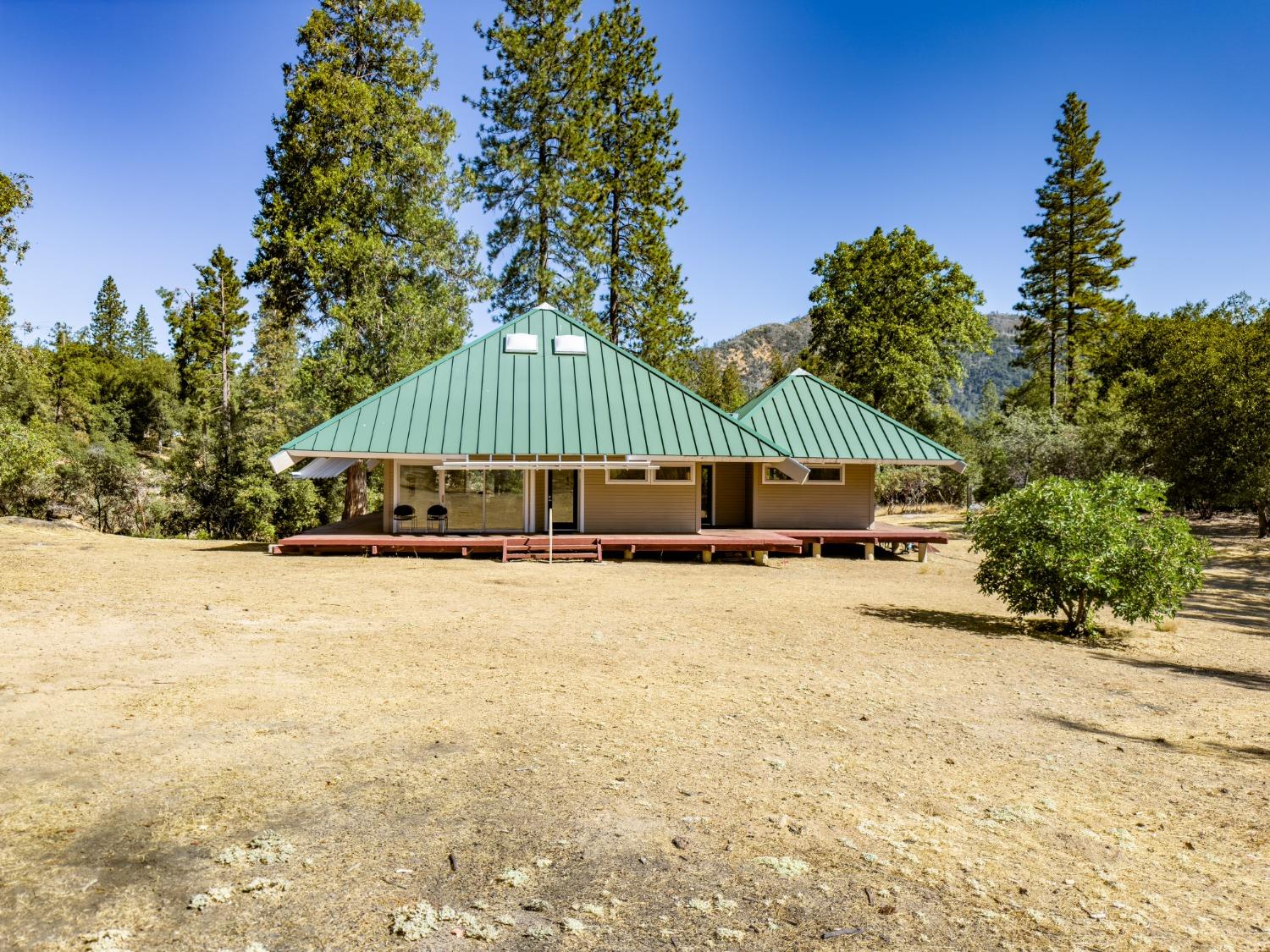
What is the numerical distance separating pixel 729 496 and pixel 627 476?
4074mm

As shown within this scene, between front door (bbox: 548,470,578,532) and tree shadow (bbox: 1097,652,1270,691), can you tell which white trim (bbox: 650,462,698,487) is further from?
tree shadow (bbox: 1097,652,1270,691)

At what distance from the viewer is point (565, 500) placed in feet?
62.8

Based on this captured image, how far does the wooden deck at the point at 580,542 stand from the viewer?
16781 millimetres

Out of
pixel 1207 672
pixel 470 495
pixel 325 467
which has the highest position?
pixel 325 467

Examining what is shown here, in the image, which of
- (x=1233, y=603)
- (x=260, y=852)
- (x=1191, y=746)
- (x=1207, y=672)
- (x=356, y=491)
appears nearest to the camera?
(x=260, y=852)

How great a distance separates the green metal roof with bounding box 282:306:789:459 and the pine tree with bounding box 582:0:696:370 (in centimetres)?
937

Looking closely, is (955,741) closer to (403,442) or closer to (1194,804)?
(1194,804)

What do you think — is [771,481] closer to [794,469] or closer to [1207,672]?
[794,469]

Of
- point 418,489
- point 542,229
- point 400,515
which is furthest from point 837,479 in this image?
point 542,229

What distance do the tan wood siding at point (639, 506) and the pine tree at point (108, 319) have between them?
75.3 metres

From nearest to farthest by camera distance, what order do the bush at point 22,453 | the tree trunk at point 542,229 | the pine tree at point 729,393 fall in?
the bush at point 22,453 → the tree trunk at point 542,229 → the pine tree at point 729,393

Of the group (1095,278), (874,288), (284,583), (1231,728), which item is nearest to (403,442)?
(284,583)

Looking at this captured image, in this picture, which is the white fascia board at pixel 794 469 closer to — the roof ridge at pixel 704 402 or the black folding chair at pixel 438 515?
the roof ridge at pixel 704 402

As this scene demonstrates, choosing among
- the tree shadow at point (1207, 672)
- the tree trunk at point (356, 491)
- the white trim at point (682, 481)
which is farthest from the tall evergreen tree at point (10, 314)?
the tree shadow at point (1207, 672)
